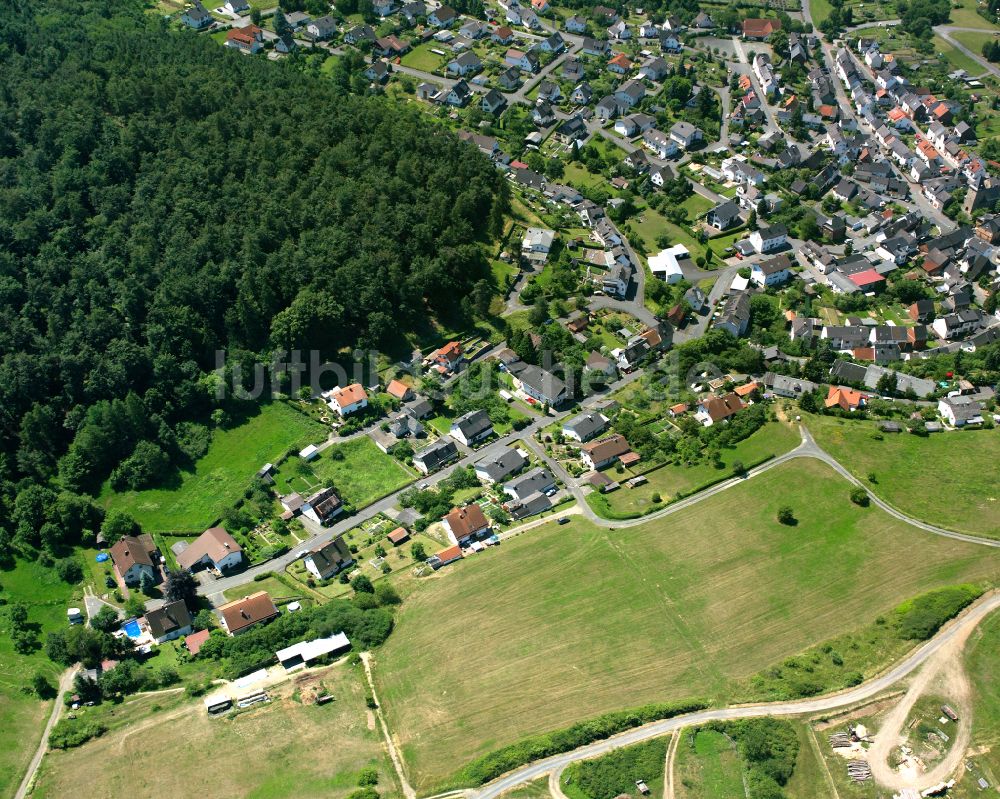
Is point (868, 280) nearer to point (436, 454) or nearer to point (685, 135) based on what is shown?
point (685, 135)

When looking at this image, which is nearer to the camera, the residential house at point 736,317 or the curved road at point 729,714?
the curved road at point 729,714

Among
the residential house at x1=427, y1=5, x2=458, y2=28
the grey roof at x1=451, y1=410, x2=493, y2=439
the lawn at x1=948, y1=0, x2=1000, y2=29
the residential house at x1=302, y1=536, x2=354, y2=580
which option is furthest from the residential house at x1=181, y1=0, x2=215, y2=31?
the lawn at x1=948, y1=0, x2=1000, y2=29

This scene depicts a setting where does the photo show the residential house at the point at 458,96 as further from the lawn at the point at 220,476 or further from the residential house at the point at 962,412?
the residential house at the point at 962,412

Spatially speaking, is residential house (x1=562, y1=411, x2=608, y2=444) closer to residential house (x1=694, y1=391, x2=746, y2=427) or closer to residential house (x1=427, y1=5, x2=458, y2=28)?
residential house (x1=694, y1=391, x2=746, y2=427)

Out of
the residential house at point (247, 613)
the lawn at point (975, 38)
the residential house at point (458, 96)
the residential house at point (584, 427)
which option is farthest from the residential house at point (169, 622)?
the lawn at point (975, 38)

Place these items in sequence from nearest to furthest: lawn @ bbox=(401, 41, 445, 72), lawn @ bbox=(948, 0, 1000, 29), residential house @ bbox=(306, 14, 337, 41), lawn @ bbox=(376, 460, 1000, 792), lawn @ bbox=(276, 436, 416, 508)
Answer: lawn @ bbox=(376, 460, 1000, 792), lawn @ bbox=(276, 436, 416, 508), lawn @ bbox=(401, 41, 445, 72), residential house @ bbox=(306, 14, 337, 41), lawn @ bbox=(948, 0, 1000, 29)

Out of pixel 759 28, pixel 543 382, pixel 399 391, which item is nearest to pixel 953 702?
pixel 543 382
